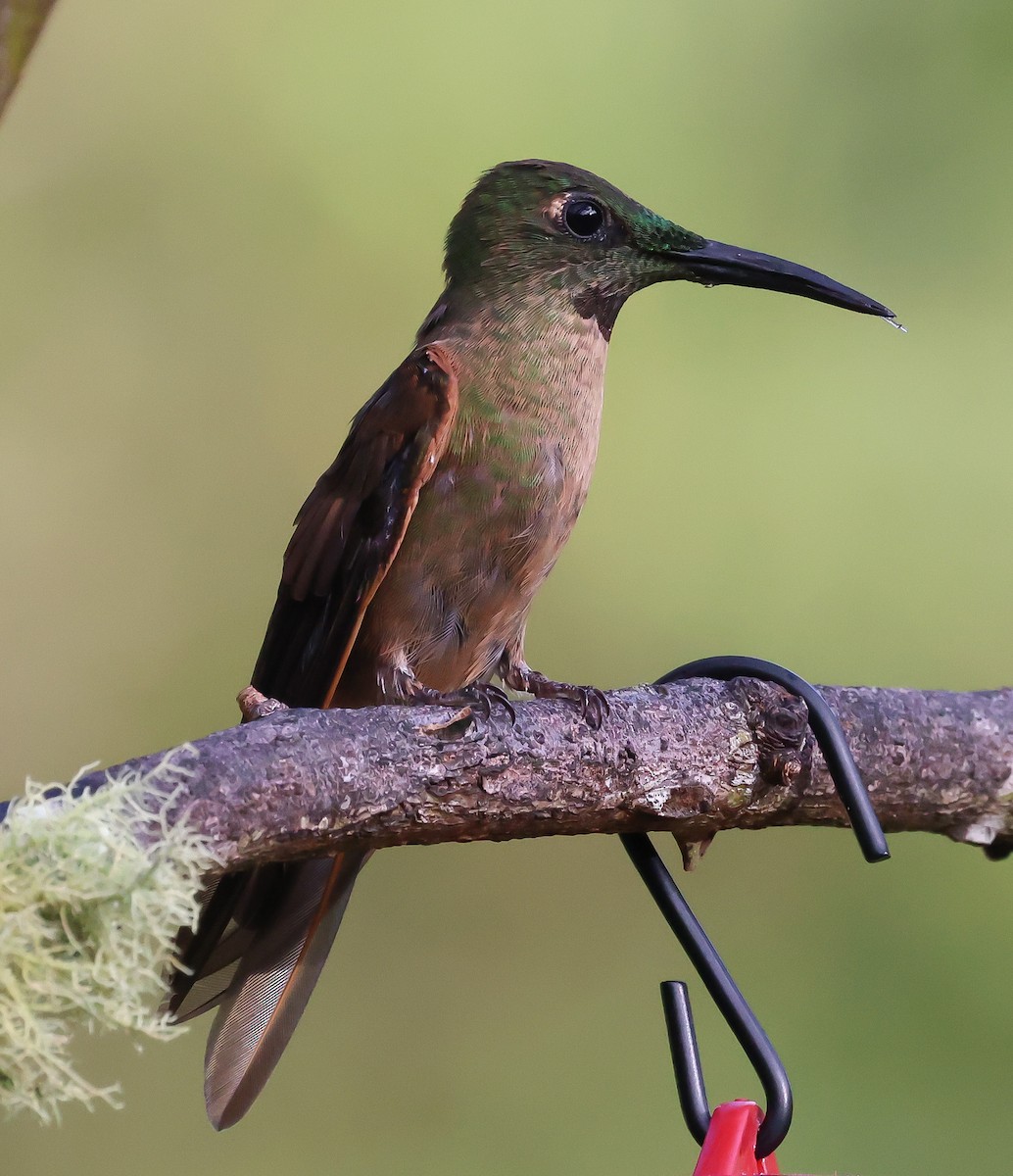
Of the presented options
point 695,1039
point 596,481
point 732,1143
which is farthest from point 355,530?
point 596,481

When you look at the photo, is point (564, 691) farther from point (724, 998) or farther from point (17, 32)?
point (17, 32)

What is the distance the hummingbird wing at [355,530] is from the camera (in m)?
1.83

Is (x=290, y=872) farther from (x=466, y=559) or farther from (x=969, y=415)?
(x=969, y=415)

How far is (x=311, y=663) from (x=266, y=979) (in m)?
0.41

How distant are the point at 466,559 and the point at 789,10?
2.94 metres

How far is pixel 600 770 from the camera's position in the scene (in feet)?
4.77

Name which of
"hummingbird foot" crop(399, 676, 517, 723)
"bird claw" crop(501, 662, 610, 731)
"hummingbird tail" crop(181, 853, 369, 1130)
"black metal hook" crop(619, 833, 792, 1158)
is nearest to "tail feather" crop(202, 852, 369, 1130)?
"hummingbird tail" crop(181, 853, 369, 1130)

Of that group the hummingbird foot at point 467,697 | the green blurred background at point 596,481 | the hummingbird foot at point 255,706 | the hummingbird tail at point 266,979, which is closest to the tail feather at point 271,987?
the hummingbird tail at point 266,979

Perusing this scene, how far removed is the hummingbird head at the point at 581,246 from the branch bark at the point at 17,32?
81cm

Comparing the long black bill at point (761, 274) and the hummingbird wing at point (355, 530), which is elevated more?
the long black bill at point (761, 274)

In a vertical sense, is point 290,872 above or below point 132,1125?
above

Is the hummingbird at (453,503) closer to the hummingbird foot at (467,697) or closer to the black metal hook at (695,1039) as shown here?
the hummingbird foot at (467,697)

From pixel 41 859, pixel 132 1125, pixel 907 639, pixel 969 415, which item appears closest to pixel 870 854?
pixel 41 859

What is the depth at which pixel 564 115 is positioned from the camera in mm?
3859
